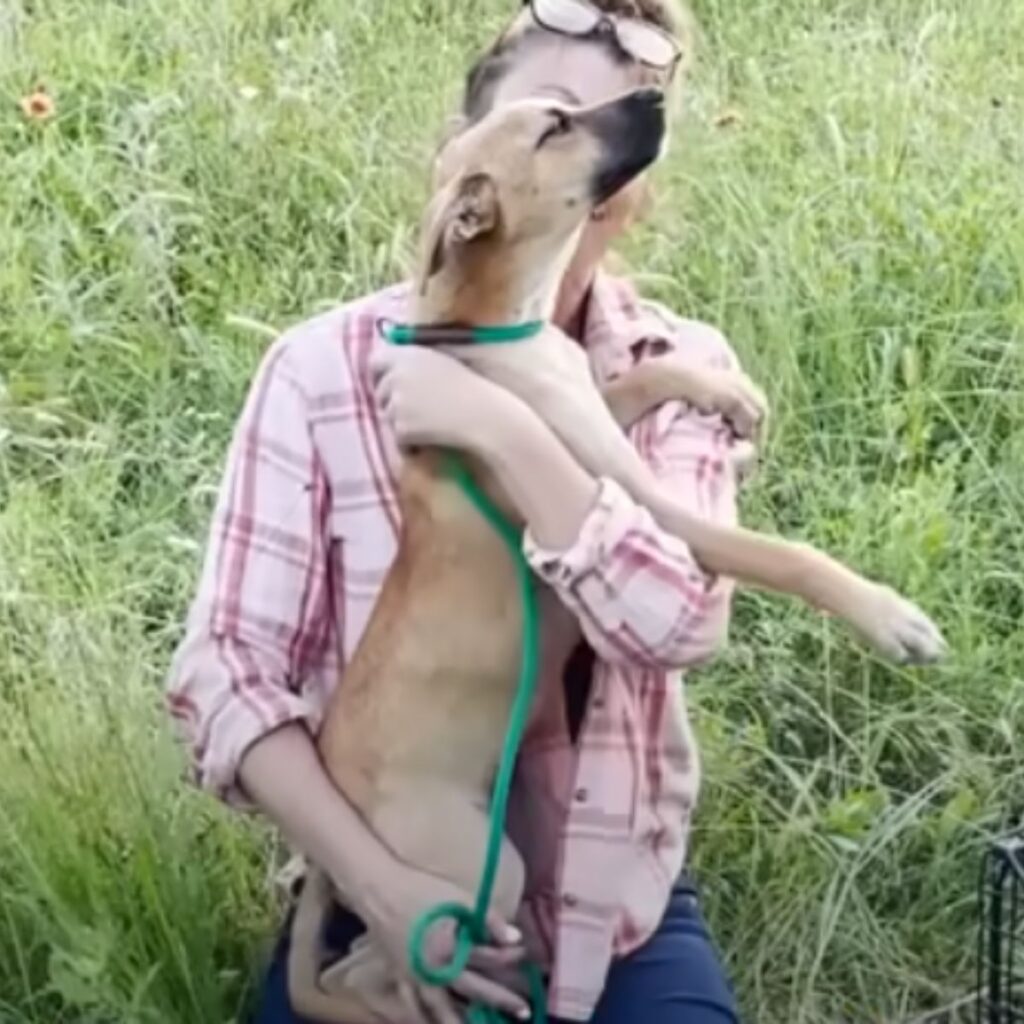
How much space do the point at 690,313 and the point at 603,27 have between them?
124cm

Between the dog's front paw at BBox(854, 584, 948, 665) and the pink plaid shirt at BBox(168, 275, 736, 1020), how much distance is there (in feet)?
0.58

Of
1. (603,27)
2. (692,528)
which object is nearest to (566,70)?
(603,27)

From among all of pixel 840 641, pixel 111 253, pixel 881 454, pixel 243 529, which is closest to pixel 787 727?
pixel 840 641

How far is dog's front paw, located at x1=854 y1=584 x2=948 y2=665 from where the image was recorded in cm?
203

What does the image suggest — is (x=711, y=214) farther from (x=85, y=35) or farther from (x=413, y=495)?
(x=413, y=495)

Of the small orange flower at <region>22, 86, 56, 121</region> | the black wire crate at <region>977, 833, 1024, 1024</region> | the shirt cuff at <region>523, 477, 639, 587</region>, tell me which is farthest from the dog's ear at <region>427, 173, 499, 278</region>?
the small orange flower at <region>22, 86, 56, 121</region>

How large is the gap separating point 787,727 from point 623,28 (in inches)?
39.7

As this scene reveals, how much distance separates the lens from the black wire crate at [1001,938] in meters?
2.44

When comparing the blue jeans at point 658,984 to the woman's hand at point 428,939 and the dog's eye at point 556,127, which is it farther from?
the dog's eye at point 556,127

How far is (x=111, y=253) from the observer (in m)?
3.70

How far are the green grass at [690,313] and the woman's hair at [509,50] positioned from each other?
564 millimetres

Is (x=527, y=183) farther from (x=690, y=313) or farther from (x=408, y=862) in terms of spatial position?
(x=690, y=313)

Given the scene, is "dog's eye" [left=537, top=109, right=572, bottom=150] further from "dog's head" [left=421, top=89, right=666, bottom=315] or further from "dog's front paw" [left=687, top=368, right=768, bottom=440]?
"dog's front paw" [left=687, top=368, right=768, bottom=440]

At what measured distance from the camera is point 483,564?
6.85ft
